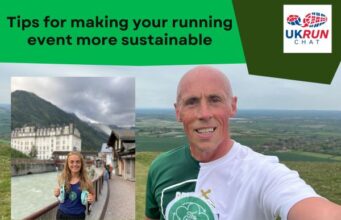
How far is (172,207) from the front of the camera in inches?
92.0

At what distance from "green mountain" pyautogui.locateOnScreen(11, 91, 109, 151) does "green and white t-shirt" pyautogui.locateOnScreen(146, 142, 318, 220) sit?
2.91m

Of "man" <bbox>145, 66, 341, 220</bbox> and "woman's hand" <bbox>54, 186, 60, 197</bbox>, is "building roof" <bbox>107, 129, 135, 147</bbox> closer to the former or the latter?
"woman's hand" <bbox>54, 186, 60, 197</bbox>

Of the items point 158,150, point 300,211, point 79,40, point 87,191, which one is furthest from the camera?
point 158,150

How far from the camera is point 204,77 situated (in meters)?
2.26

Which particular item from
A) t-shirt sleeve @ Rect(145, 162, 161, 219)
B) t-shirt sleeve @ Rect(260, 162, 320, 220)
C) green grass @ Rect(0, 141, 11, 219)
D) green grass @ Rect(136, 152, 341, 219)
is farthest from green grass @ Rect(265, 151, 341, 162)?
t-shirt sleeve @ Rect(260, 162, 320, 220)

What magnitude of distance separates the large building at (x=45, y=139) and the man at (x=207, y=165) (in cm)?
302

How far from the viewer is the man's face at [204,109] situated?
2.25 m

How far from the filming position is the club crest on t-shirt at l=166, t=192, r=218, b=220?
7.47 feet

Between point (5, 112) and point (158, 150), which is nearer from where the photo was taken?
point (5, 112)

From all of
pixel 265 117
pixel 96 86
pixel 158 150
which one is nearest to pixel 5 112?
pixel 96 86

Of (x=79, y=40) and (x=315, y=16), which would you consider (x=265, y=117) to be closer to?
(x=315, y=16)

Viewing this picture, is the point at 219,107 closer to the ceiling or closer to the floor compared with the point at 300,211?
closer to the ceiling

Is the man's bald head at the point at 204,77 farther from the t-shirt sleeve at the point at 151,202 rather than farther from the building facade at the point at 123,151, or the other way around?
the building facade at the point at 123,151

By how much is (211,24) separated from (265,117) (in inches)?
80.3
